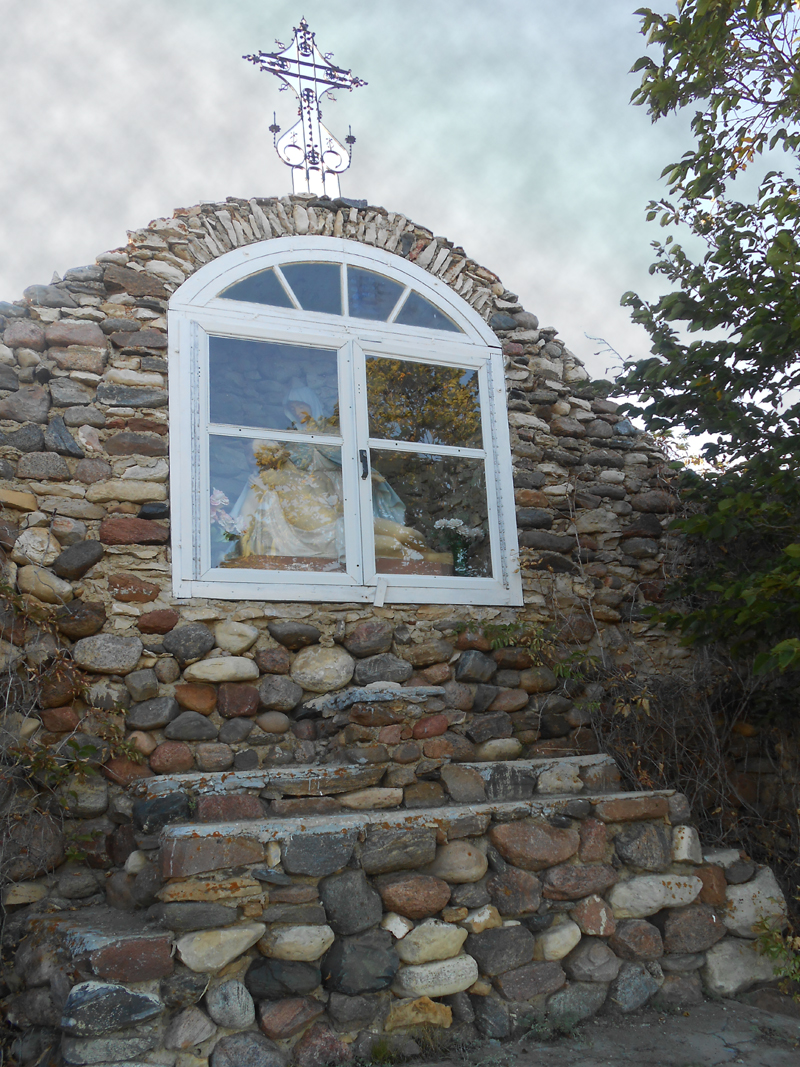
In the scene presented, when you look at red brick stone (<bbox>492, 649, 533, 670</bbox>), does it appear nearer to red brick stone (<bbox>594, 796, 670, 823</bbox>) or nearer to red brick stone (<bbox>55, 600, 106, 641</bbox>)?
red brick stone (<bbox>594, 796, 670, 823</bbox>)

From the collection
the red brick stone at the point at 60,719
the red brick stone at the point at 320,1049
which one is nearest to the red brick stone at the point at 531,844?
the red brick stone at the point at 320,1049

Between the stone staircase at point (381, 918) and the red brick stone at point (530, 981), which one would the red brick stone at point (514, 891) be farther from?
the red brick stone at point (530, 981)

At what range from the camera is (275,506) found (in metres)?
3.88

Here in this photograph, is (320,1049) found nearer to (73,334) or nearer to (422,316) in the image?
(73,334)

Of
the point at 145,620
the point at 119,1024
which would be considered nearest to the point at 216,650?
the point at 145,620

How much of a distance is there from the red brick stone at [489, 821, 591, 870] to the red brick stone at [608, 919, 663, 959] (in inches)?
7.9

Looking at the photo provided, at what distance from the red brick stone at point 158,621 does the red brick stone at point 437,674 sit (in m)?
1.14

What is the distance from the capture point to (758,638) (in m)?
3.55

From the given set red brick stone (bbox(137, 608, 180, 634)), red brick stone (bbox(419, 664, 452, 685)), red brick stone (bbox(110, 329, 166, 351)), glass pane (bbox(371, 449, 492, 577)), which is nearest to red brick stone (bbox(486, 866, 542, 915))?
red brick stone (bbox(419, 664, 452, 685))

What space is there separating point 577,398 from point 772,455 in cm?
140

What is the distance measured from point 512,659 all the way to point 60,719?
78.4 inches

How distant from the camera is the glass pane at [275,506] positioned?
Answer: 3.75 metres

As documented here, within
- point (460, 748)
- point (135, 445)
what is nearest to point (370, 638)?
point (460, 748)

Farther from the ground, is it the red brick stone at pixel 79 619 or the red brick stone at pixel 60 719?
the red brick stone at pixel 79 619
